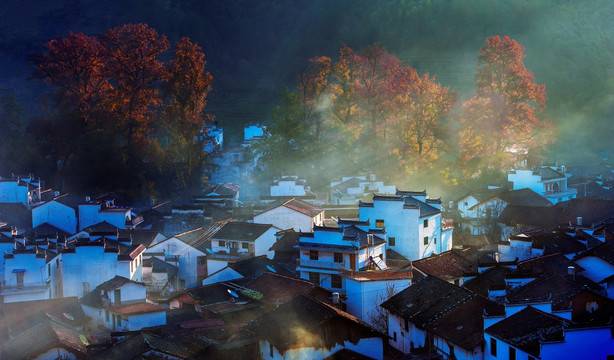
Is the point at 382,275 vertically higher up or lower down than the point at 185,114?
lower down

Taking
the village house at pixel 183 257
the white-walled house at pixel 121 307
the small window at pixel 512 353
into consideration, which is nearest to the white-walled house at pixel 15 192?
the village house at pixel 183 257

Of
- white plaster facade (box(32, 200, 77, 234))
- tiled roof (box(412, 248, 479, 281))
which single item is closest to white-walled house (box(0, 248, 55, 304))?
white plaster facade (box(32, 200, 77, 234))

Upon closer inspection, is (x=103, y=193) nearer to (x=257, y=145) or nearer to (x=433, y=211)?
(x=257, y=145)

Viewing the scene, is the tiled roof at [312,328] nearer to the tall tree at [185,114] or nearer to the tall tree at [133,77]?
the tall tree at [185,114]

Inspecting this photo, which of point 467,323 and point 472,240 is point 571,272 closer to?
point 467,323

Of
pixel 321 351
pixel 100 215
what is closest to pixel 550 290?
pixel 321 351
